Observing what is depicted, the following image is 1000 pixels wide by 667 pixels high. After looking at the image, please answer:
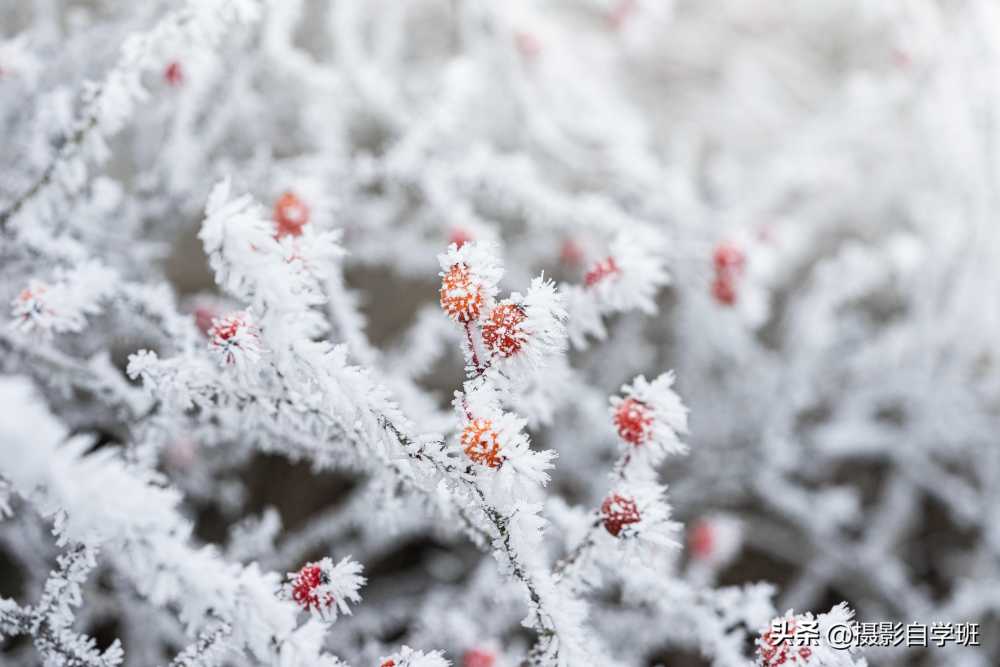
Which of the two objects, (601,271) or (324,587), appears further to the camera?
(601,271)

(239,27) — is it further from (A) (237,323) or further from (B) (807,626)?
(B) (807,626)

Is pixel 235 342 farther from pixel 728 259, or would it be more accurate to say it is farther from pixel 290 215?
pixel 728 259

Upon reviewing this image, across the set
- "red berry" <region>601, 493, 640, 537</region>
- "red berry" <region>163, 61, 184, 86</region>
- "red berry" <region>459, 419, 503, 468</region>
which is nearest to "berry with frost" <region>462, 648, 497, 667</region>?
"red berry" <region>601, 493, 640, 537</region>

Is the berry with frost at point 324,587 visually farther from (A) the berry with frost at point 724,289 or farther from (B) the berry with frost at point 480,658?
(A) the berry with frost at point 724,289

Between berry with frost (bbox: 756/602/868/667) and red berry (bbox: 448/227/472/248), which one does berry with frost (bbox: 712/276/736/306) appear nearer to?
red berry (bbox: 448/227/472/248)

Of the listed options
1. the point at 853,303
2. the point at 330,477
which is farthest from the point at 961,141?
the point at 330,477

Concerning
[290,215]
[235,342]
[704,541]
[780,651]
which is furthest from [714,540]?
[235,342]
